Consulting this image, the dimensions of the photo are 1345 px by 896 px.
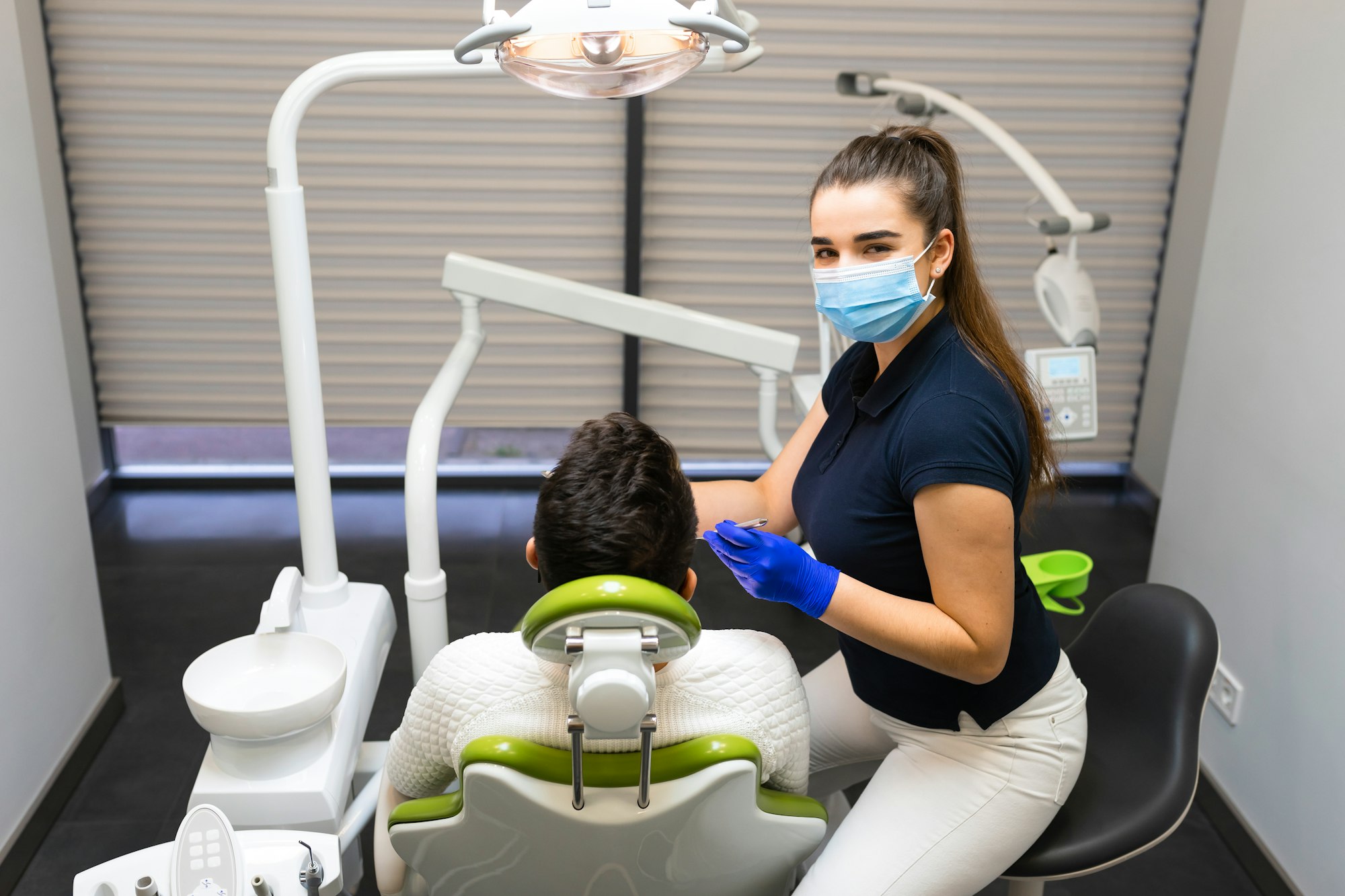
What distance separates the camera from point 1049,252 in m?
2.44

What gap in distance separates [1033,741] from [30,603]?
1.75 m

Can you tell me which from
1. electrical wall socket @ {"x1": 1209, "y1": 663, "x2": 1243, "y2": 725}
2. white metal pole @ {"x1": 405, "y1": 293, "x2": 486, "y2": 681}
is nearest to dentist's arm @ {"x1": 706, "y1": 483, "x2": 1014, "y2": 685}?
white metal pole @ {"x1": 405, "y1": 293, "x2": 486, "y2": 681}

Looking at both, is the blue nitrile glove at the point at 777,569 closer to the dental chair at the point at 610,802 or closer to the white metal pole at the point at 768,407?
the dental chair at the point at 610,802

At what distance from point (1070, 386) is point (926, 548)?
1.24 meters

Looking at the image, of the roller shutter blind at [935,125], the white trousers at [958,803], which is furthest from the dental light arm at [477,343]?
the roller shutter blind at [935,125]

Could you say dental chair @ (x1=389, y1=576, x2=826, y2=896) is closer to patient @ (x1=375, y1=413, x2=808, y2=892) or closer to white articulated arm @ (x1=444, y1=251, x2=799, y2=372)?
patient @ (x1=375, y1=413, x2=808, y2=892)

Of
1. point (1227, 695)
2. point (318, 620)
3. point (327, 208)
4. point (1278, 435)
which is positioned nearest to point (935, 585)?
point (318, 620)

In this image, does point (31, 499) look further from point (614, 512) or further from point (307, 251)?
point (614, 512)

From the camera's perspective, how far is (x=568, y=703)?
3.57ft

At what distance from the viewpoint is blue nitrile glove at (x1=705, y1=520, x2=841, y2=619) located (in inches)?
47.9

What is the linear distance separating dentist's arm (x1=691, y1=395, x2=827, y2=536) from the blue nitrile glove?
1.13 ft

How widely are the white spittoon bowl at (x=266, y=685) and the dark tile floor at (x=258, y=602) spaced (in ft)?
2.56

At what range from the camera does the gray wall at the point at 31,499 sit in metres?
1.95

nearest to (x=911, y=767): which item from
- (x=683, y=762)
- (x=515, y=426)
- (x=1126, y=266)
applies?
(x=683, y=762)
